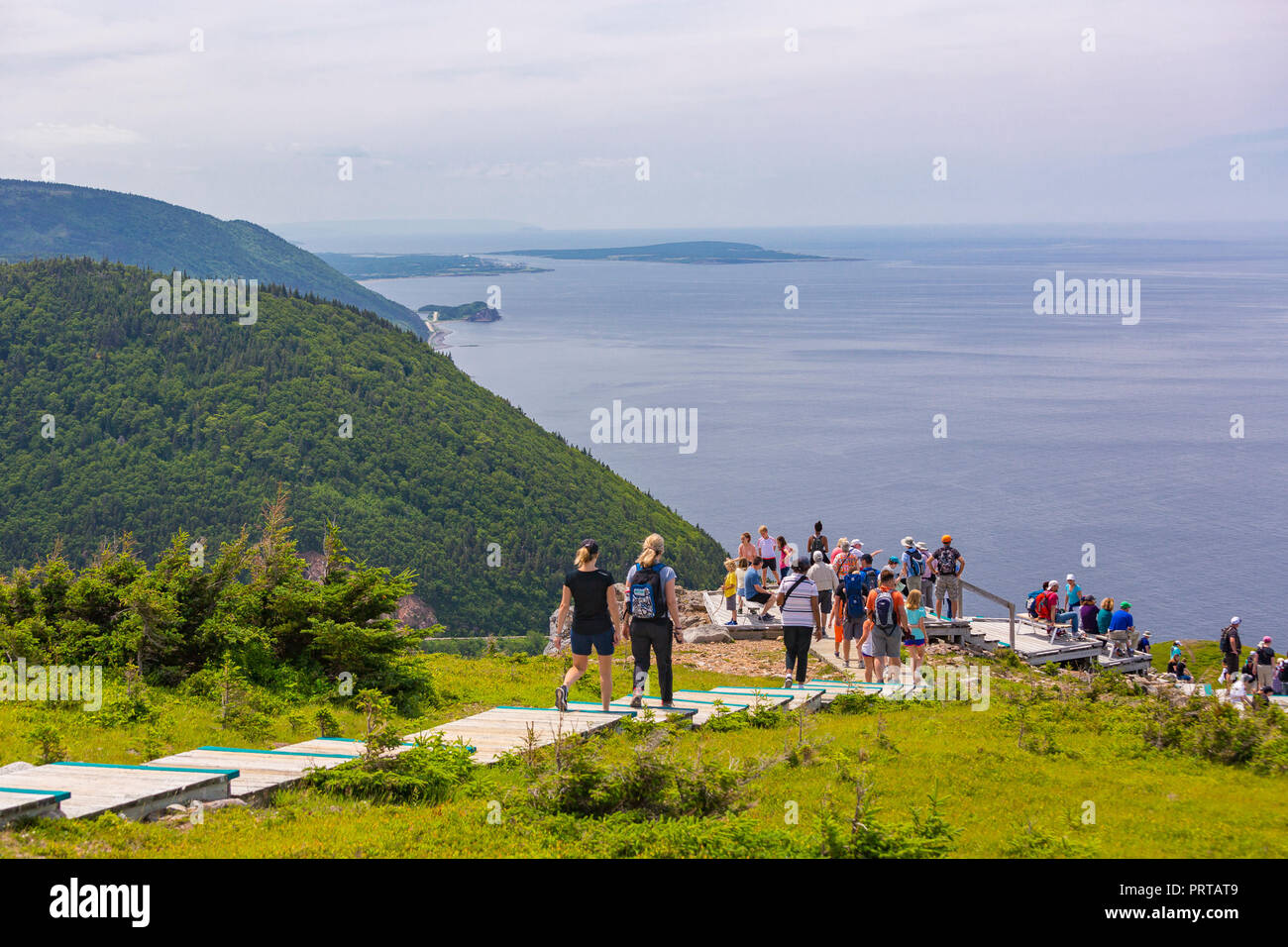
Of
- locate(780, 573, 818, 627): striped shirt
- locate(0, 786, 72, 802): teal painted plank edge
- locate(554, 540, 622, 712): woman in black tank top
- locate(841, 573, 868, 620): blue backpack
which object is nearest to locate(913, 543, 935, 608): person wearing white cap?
locate(841, 573, 868, 620): blue backpack

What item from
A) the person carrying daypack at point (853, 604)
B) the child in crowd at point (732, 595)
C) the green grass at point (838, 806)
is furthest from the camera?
the child in crowd at point (732, 595)

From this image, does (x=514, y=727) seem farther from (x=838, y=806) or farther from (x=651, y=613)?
(x=838, y=806)

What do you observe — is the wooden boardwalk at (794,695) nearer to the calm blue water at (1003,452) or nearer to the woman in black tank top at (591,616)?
the woman in black tank top at (591,616)

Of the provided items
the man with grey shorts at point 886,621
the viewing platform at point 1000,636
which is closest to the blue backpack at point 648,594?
the man with grey shorts at point 886,621

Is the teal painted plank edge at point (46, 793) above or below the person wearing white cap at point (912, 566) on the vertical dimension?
below

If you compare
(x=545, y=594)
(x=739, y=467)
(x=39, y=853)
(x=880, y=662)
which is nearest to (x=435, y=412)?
(x=545, y=594)

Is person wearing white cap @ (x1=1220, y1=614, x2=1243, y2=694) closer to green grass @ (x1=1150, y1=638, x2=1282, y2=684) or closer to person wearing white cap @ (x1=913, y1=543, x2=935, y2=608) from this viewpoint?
person wearing white cap @ (x1=913, y1=543, x2=935, y2=608)

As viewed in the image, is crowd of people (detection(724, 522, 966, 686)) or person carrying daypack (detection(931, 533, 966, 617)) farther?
person carrying daypack (detection(931, 533, 966, 617))

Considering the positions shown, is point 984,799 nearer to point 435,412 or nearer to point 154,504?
point 154,504

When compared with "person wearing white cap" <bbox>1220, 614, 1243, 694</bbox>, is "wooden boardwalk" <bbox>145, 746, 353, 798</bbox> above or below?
above
